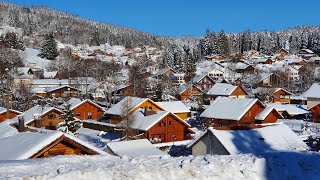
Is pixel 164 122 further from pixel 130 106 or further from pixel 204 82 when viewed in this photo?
pixel 204 82

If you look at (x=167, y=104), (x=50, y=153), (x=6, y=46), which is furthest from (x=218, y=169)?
(x=6, y=46)

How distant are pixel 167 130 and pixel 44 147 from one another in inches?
894

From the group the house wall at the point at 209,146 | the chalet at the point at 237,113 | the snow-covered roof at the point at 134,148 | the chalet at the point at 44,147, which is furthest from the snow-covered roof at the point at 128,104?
the chalet at the point at 44,147

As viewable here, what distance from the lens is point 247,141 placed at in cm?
2258

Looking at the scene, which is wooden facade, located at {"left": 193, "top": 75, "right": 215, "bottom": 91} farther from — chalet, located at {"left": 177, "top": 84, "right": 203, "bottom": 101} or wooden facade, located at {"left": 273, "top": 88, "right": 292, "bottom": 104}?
wooden facade, located at {"left": 273, "top": 88, "right": 292, "bottom": 104}

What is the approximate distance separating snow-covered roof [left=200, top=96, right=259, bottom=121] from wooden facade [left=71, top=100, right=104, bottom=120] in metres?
13.6

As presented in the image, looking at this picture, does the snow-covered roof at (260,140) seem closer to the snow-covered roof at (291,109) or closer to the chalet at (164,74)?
the snow-covered roof at (291,109)

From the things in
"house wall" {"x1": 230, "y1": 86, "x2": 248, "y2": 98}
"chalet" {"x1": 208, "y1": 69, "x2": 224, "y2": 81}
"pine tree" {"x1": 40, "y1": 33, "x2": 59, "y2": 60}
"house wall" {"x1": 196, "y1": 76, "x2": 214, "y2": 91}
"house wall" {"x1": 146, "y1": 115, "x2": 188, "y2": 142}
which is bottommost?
"house wall" {"x1": 146, "y1": 115, "x2": 188, "y2": 142}

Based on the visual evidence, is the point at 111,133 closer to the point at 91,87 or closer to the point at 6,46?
the point at 91,87

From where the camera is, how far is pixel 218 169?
9.27 m

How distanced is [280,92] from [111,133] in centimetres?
3066

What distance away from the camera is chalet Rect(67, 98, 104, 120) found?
4619cm

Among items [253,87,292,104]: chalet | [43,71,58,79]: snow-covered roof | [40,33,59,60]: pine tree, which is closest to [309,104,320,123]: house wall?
[253,87,292,104]: chalet

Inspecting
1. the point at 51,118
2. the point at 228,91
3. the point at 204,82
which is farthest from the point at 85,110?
the point at 204,82
